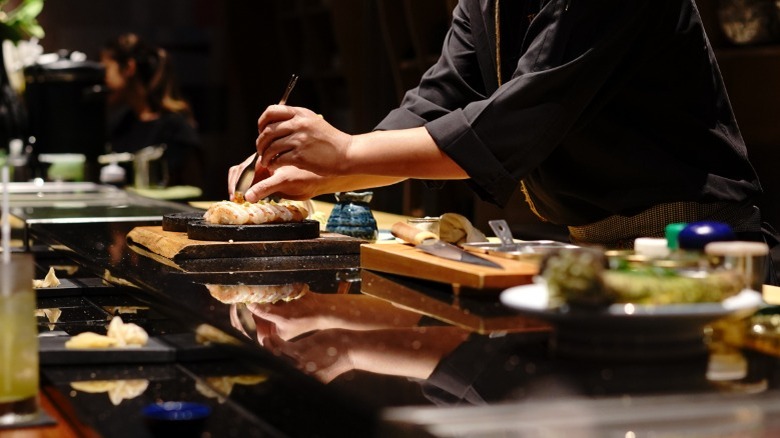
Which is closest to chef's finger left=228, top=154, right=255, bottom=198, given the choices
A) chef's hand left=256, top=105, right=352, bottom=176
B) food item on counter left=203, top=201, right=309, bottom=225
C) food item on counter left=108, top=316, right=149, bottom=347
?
food item on counter left=203, top=201, right=309, bottom=225

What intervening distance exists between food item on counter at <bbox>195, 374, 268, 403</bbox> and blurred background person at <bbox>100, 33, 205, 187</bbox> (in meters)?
5.65

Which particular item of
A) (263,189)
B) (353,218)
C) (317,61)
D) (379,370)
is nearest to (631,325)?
(379,370)

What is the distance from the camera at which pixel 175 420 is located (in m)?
1.11

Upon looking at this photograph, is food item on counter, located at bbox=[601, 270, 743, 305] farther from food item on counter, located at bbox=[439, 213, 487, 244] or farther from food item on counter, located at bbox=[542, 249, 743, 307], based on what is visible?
food item on counter, located at bbox=[439, 213, 487, 244]

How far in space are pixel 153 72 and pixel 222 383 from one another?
233 inches

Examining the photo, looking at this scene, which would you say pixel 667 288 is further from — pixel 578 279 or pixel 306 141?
pixel 306 141

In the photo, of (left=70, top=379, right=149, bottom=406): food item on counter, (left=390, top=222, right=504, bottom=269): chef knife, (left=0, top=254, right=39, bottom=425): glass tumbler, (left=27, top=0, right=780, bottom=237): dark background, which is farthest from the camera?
(left=27, top=0, right=780, bottom=237): dark background

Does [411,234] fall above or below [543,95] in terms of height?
below

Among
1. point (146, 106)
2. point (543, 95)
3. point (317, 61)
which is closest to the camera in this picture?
point (543, 95)

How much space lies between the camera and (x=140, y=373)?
1404 mm

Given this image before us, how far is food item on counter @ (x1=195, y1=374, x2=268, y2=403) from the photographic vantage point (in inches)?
52.8

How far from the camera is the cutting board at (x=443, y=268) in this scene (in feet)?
4.70

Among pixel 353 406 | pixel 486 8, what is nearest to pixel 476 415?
pixel 353 406

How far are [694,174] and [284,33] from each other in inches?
205
